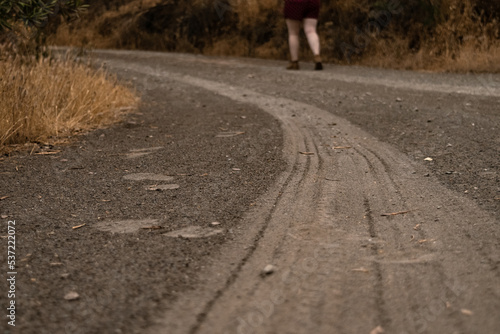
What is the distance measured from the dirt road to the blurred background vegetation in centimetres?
404

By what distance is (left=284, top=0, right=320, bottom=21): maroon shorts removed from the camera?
10266 mm

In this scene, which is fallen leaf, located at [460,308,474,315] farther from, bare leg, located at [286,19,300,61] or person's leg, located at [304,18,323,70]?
bare leg, located at [286,19,300,61]

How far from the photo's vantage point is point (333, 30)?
11703 mm

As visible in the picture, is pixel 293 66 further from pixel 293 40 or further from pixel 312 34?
pixel 312 34

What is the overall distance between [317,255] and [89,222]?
1102 millimetres

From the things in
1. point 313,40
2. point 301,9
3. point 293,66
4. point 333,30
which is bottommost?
point 293,66

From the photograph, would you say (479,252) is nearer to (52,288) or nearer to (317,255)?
(317,255)

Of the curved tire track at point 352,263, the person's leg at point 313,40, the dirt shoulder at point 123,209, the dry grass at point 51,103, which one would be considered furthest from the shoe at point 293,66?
the curved tire track at point 352,263

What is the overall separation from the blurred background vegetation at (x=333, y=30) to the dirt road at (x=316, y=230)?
159 inches

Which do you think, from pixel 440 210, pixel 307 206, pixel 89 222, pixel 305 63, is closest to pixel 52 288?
pixel 89 222

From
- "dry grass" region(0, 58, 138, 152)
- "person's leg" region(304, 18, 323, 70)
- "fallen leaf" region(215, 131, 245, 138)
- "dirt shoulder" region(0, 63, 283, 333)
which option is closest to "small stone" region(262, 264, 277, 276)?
"dirt shoulder" region(0, 63, 283, 333)

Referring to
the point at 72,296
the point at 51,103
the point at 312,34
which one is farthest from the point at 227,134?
the point at 312,34

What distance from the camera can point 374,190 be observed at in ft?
11.2

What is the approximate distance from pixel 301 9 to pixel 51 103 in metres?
5.49
